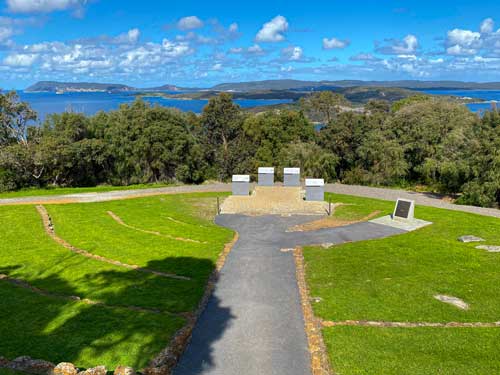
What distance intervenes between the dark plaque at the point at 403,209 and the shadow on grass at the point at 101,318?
475 inches

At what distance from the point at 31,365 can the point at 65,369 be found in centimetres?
92

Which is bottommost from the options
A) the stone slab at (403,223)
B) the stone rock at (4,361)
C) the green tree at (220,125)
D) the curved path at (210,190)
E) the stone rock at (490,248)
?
the curved path at (210,190)

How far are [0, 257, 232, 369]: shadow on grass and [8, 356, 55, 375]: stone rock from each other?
1.11ft

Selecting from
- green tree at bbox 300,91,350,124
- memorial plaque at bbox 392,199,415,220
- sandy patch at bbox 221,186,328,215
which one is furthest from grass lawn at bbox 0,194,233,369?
green tree at bbox 300,91,350,124

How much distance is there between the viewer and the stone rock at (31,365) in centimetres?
827

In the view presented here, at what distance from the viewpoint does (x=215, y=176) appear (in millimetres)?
50906

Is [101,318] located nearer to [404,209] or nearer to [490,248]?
[490,248]

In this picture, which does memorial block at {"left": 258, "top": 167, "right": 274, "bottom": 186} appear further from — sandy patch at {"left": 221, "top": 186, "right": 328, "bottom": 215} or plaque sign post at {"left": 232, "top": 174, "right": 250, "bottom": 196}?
plaque sign post at {"left": 232, "top": 174, "right": 250, "bottom": 196}

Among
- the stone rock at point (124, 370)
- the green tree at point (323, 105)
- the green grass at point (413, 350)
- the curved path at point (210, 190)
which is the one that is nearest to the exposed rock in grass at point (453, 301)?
the green grass at point (413, 350)

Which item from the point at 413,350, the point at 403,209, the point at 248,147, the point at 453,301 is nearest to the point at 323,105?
the point at 248,147

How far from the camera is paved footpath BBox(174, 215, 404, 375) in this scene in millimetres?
8895

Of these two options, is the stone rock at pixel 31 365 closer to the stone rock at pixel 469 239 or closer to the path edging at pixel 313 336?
the path edging at pixel 313 336

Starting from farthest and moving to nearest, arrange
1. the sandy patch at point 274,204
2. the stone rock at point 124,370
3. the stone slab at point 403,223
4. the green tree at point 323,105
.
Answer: the green tree at point 323,105 → the sandy patch at point 274,204 → the stone slab at point 403,223 → the stone rock at point 124,370

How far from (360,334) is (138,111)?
36769mm
